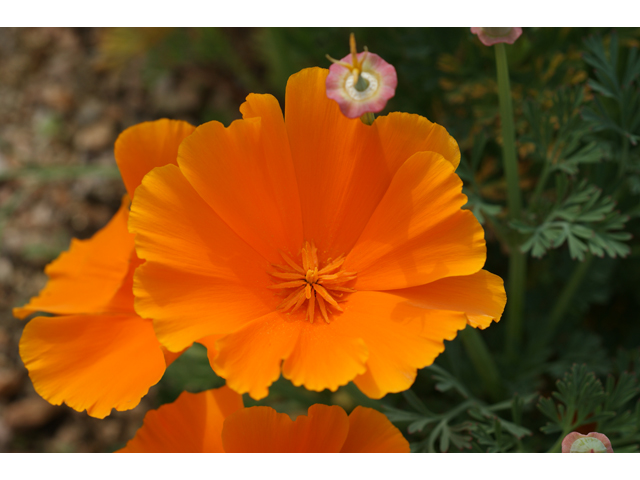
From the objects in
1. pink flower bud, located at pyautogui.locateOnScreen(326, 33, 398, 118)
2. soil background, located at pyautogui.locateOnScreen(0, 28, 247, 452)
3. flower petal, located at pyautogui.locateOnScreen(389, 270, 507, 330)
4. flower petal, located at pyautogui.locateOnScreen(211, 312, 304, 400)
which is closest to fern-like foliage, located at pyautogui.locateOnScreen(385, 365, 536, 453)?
flower petal, located at pyautogui.locateOnScreen(389, 270, 507, 330)

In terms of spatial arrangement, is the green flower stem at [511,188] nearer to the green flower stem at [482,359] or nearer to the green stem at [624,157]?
the green flower stem at [482,359]

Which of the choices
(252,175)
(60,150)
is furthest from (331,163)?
(60,150)

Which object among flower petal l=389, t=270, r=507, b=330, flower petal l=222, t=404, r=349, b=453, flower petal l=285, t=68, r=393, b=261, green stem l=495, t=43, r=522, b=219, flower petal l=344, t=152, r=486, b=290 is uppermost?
green stem l=495, t=43, r=522, b=219

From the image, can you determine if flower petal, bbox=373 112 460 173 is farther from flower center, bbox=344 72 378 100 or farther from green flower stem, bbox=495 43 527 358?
green flower stem, bbox=495 43 527 358

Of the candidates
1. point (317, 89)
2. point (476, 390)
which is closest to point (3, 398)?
point (476, 390)

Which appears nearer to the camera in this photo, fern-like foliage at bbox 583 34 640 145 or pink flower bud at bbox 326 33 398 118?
pink flower bud at bbox 326 33 398 118

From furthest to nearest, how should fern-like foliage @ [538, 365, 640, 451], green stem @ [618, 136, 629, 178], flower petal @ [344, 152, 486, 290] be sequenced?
green stem @ [618, 136, 629, 178] < fern-like foliage @ [538, 365, 640, 451] < flower petal @ [344, 152, 486, 290]

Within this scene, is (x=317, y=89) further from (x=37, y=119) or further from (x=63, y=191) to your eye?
(x=37, y=119)
